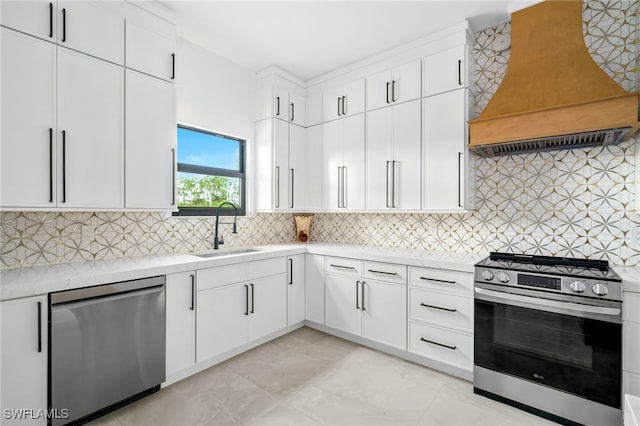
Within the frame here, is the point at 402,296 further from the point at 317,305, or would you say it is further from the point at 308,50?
the point at 308,50

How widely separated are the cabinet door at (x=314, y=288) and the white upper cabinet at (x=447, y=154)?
1.26m

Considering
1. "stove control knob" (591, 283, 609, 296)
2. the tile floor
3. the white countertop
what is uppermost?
the white countertop

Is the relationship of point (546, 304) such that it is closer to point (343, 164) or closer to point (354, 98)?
point (343, 164)

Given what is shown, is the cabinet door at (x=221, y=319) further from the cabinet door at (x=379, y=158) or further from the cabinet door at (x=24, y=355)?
the cabinet door at (x=379, y=158)

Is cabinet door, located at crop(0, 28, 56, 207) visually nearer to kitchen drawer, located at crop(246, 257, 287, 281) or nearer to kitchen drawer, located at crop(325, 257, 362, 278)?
kitchen drawer, located at crop(246, 257, 287, 281)

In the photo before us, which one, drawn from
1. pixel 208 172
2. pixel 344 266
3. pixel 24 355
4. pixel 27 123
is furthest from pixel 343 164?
pixel 24 355

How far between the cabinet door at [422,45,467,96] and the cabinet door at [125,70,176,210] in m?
2.19

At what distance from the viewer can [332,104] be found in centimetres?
352

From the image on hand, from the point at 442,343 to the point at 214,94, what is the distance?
312 cm

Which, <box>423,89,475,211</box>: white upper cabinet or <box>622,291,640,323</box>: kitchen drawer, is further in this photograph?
<box>423,89,475,211</box>: white upper cabinet

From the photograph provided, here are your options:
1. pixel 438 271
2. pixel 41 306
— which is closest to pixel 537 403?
pixel 438 271

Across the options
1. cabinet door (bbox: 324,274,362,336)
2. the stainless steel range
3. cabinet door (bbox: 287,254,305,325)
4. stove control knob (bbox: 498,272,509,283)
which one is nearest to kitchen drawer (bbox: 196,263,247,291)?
cabinet door (bbox: 287,254,305,325)

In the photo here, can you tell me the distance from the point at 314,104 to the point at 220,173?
4.49 ft

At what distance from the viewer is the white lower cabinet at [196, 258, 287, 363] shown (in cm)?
248
